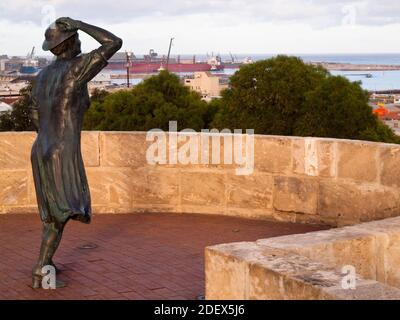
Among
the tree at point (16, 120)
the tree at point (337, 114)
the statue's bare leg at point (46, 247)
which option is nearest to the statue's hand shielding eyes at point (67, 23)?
the statue's bare leg at point (46, 247)

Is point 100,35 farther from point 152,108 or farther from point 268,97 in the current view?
point 268,97

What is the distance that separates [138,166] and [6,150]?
1.58 m

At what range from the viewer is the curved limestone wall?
8.02m

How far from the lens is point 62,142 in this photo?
5496 millimetres

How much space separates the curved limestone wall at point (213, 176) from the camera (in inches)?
316

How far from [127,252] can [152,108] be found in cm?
3622

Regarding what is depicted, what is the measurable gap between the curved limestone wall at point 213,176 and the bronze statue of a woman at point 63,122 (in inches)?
122

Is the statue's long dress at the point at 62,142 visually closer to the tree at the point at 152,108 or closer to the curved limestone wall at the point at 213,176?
the curved limestone wall at the point at 213,176

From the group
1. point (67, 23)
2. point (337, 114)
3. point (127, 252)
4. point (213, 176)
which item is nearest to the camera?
point (67, 23)

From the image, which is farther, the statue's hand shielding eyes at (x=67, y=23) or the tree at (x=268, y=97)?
the tree at (x=268, y=97)

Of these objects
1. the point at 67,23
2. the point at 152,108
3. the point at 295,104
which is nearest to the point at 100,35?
the point at 67,23

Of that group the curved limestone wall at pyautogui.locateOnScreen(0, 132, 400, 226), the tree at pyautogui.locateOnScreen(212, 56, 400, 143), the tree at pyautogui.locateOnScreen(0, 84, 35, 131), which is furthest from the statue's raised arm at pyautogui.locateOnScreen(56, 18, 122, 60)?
the tree at pyautogui.locateOnScreen(0, 84, 35, 131)

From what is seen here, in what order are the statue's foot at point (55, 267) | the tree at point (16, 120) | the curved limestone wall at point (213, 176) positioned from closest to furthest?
the statue's foot at point (55, 267)
the curved limestone wall at point (213, 176)
the tree at point (16, 120)

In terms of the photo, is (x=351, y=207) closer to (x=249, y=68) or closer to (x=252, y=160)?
(x=252, y=160)
